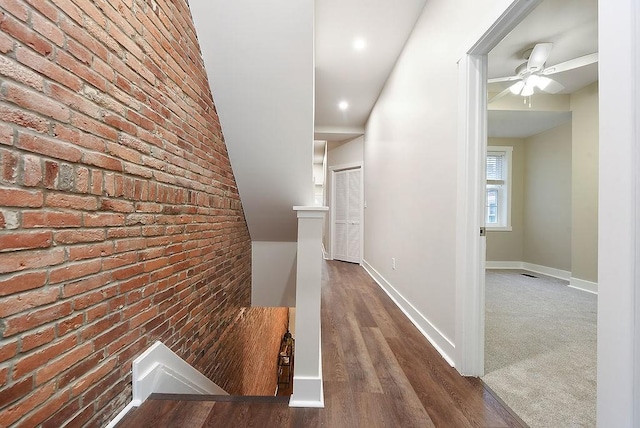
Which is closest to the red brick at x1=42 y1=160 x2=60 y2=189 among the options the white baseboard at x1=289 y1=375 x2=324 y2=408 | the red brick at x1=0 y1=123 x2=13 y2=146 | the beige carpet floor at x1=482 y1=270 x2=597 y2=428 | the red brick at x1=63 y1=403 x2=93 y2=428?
the red brick at x1=0 y1=123 x2=13 y2=146

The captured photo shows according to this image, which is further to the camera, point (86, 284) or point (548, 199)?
point (548, 199)

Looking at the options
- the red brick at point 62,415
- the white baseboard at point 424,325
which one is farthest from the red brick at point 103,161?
the white baseboard at point 424,325

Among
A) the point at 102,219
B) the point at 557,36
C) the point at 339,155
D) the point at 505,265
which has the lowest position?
the point at 505,265

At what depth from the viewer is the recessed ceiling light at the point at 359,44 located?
2.97m

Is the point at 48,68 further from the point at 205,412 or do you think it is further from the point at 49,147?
the point at 205,412

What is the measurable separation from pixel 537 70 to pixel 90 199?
160 inches

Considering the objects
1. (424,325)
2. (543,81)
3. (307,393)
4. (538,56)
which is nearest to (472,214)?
Result: (424,325)

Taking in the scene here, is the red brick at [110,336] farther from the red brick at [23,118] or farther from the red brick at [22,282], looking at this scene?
the red brick at [23,118]

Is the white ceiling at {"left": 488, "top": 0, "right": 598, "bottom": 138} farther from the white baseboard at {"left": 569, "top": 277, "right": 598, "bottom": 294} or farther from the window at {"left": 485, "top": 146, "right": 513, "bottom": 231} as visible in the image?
the white baseboard at {"left": 569, "top": 277, "right": 598, "bottom": 294}

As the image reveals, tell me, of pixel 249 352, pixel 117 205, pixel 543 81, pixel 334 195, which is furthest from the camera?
pixel 334 195

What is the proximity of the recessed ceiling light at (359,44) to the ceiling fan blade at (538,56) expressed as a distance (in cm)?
170

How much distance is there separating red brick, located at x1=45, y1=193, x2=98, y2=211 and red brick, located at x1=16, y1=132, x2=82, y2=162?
4.9 inches

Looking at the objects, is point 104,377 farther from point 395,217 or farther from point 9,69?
point 395,217

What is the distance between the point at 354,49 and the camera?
3131 mm
